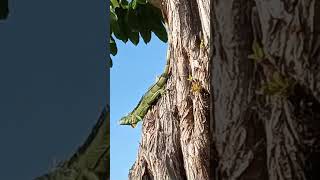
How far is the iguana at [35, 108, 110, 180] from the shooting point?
19.0 inches

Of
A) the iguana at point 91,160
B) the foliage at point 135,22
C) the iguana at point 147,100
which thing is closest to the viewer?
the iguana at point 91,160

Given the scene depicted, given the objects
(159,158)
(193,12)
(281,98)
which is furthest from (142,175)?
(281,98)

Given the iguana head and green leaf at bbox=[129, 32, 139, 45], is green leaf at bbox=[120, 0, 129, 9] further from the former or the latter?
the iguana head

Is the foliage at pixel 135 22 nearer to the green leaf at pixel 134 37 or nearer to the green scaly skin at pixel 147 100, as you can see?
the green leaf at pixel 134 37

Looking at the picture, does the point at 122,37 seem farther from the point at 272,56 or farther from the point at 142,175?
the point at 272,56

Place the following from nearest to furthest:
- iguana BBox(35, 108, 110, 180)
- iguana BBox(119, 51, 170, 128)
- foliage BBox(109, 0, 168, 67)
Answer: iguana BBox(35, 108, 110, 180), iguana BBox(119, 51, 170, 128), foliage BBox(109, 0, 168, 67)

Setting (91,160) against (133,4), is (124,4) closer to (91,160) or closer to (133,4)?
(133,4)

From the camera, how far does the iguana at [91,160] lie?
0.48 metres

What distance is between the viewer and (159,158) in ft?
3.64

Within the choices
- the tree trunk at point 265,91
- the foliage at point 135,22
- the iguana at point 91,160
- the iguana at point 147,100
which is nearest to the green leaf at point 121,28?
the foliage at point 135,22

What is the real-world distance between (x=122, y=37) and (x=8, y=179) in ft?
3.03

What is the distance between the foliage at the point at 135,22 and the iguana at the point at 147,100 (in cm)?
15

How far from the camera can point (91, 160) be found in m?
0.50

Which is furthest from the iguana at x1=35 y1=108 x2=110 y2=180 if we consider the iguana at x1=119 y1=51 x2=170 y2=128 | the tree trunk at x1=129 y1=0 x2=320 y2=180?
the iguana at x1=119 y1=51 x2=170 y2=128
